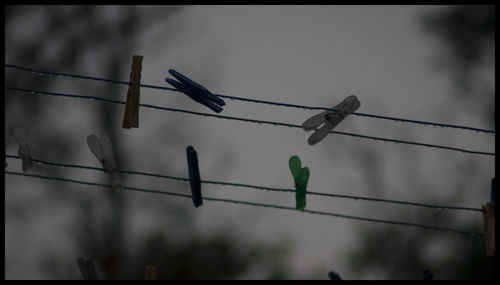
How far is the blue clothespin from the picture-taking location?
321cm

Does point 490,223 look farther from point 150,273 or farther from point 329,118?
point 150,273

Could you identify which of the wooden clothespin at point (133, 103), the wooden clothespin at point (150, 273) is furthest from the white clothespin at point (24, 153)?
the wooden clothespin at point (150, 273)

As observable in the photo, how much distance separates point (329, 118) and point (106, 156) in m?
1.12

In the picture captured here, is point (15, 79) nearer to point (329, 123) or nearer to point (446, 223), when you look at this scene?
point (329, 123)

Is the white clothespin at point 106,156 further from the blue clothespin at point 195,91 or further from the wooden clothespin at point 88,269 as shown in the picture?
the wooden clothespin at point 88,269

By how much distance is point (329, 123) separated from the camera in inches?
130

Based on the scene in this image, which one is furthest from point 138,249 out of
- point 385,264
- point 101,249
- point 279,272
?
point 385,264

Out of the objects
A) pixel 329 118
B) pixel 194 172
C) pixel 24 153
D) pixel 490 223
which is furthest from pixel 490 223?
pixel 24 153

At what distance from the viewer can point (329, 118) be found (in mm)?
3314

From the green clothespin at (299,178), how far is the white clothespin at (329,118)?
127 mm

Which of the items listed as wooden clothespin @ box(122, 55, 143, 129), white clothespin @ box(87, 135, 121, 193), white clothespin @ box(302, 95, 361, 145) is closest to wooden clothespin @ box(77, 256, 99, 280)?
white clothespin @ box(87, 135, 121, 193)

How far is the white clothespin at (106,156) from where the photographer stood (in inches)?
127

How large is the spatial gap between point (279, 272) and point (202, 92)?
613cm

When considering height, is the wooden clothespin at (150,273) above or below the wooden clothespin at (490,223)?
below
